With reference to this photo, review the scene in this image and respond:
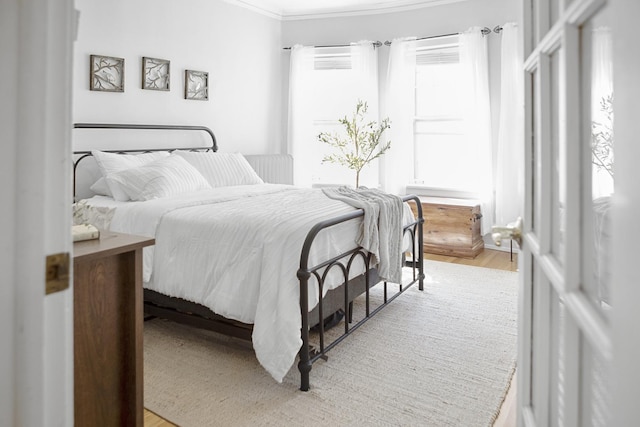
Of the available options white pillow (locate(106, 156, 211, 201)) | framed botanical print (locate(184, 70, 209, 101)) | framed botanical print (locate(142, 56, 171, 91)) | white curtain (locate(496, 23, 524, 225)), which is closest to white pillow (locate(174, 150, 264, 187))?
white pillow (locate(106, 156, 211, 201))

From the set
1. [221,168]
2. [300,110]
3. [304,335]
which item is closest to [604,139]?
[304,335]

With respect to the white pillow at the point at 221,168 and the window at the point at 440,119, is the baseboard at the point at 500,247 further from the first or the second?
the white pillow at the point at 221,168

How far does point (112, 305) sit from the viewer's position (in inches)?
55.6

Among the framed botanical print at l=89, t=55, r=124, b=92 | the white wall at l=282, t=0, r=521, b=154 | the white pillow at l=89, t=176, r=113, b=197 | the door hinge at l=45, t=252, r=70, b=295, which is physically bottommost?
the door hinge at l=45, t=252, r=70, b=295

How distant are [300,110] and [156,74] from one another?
75.5 inches

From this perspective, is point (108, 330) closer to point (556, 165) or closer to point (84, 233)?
point (84, 233)

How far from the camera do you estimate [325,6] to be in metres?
5.59

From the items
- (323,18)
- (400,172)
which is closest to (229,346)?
(400,172)

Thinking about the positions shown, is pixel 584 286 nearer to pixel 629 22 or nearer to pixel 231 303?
pixel 629 22

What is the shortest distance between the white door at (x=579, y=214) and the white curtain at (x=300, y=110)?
194 inches

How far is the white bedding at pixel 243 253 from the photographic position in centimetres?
222

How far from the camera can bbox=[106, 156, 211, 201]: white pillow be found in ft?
10.8

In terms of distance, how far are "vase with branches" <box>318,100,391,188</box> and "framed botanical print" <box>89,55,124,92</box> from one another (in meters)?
2.31

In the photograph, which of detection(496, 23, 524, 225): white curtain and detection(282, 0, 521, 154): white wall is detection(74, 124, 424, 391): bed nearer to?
detection(496, 23, 524, 225): white curtain
